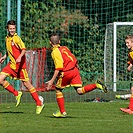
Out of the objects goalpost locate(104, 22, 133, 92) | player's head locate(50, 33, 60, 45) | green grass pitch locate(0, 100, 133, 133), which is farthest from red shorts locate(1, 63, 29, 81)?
goalpost locate(104, 22, 133, 92)

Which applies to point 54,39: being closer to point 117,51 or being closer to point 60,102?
point 60,102

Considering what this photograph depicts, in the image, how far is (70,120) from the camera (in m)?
11.6

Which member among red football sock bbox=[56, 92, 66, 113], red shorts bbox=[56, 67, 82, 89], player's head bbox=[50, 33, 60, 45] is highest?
player's head bbox=[50, 33, 60, 45]

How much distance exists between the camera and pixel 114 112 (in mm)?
13602

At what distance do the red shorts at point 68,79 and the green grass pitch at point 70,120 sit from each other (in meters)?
0.58

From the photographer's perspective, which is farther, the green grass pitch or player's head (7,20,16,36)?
player's head (7,20,16,36)

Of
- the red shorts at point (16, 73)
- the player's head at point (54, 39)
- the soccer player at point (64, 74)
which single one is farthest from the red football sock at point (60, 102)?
the red shorts at point (16, 73)

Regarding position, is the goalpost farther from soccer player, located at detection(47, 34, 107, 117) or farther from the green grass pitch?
soccer player, located at detection(47, 34, 107, 117)

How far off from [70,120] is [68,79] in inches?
35.7

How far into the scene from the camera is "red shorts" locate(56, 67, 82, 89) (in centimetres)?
1217

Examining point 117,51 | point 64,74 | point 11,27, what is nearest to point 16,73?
point 11,27

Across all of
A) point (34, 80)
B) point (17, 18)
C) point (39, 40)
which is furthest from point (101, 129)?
point (39, 40)

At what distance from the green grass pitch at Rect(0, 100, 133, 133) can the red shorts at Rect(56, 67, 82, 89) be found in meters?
0.58

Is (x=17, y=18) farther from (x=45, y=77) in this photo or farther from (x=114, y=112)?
(x=114, y=112)
